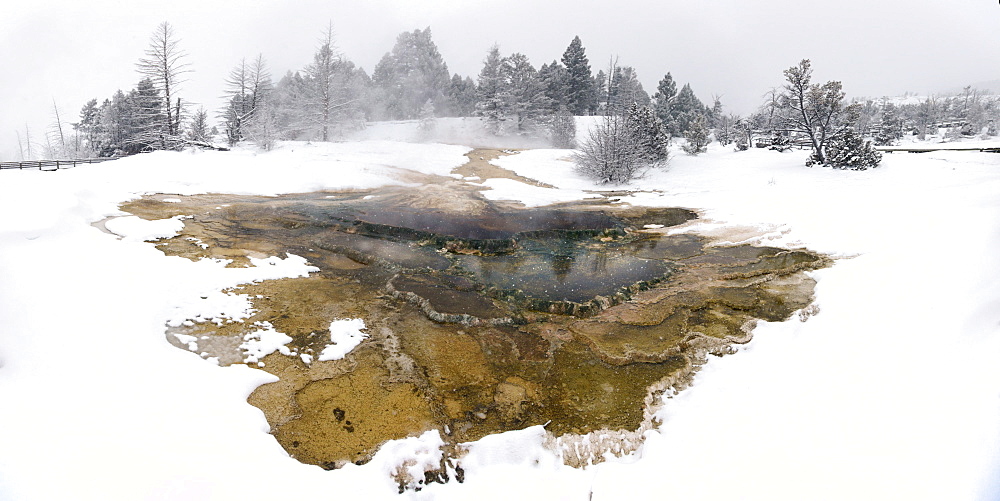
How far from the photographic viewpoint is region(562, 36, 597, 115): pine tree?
55.4 metres

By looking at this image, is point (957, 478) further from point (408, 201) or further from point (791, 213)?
point (408, 201)

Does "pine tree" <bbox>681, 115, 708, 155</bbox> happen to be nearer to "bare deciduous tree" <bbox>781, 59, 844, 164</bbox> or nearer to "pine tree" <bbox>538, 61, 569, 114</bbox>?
"bare deciduous tree" <bbox>781, 59, 844, 164</bbox>

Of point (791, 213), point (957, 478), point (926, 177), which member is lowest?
point (957, 478)

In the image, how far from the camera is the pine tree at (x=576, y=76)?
55.4 m

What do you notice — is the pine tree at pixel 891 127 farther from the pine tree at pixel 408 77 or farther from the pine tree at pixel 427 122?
the pine tree at pixel 408 77

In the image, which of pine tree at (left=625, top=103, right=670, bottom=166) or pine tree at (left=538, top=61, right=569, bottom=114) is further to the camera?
pine tree at (left=538, top=61, right=569, bottom=114)

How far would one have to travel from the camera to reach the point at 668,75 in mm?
53375

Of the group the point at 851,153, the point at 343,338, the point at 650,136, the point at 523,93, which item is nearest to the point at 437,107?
the point at 523,93


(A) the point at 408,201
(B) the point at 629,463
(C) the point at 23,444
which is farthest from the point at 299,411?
(A) the point at 408,201

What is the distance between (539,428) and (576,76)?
57.8 m

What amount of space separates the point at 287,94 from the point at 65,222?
159 ft

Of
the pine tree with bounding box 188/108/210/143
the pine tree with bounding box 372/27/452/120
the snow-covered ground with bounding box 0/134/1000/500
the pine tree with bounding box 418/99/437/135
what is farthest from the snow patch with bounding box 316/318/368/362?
the pine tree with bounding box 372/27/452/120

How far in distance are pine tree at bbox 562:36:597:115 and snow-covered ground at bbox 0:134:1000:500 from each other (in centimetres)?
5107

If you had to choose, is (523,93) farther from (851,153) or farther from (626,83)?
(851,153)
